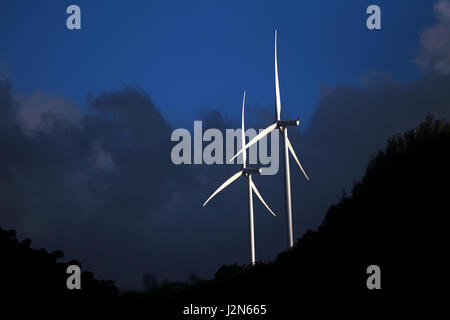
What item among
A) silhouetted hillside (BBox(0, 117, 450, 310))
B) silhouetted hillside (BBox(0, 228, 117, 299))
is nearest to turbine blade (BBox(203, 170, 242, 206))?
silhouetted hillside (BBox(0, 117, 450, 310))

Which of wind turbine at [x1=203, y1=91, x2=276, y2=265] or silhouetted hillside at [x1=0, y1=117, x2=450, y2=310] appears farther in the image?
wind turbine at [x1=203, y1=91, x2=276, y2=265]

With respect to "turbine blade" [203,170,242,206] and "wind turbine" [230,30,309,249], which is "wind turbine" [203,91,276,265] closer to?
"turbine blade" [203,170,242,206]

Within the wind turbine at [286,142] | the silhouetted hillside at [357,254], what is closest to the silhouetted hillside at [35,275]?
the silhouetted hillside at [357,254]

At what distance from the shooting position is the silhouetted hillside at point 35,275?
27.8m

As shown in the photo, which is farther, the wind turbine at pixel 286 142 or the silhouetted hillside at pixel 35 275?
the wind turbine at pixel 286 142

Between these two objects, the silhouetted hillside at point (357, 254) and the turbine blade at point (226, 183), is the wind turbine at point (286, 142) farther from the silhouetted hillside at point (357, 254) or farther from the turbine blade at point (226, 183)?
the silhouetted hillside at point (357, 254)

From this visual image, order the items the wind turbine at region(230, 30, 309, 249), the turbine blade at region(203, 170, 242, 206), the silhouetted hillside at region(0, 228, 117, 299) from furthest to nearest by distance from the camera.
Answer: the turbine blade at region(203, 170, 242, 206)
the wind turbine at region(230, 30, 309, 249)
the silhouetted hillside at region(0, 228, 117, 299)

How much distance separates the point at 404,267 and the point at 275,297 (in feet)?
27.9

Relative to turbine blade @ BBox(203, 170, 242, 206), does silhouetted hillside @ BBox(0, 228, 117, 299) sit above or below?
below

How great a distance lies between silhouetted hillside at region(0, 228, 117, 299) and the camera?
2777 cm

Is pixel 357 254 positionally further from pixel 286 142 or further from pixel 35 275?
pixel 286 142

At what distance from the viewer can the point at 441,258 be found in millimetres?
33969

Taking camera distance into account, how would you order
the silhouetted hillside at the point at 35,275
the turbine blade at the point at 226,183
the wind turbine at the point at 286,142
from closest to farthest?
the silhouetted hillside at the point at 35,275 < the wind turbine at the point at 286,142 < the turbine blade at the point at 226,183
